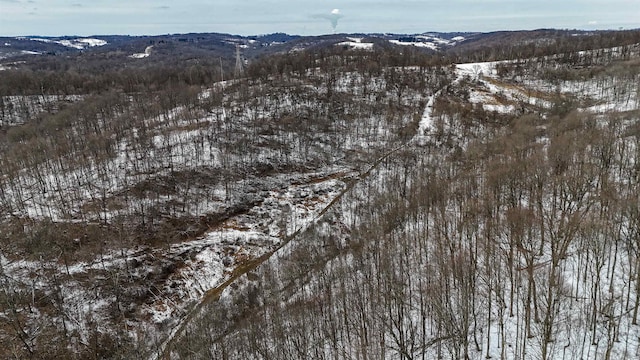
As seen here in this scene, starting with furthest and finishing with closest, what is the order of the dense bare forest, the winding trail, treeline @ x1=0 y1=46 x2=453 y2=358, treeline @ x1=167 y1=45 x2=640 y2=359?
treeline @ x1=0 y1=46 x2=453 y2=358 → the winding trail → the dense bare forest → treeline @ x1=167 y1=45 x2=640 y2=359

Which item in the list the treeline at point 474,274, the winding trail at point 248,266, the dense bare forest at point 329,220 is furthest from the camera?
the winding trail at point 248,266

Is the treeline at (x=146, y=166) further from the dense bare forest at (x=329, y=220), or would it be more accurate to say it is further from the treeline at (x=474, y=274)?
the treeline at (x=474, y=274)

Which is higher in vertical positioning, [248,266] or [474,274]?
[474,274]

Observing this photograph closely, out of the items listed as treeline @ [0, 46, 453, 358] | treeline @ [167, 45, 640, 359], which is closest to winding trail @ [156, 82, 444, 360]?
treeline @ [167, 45, 640, 359]

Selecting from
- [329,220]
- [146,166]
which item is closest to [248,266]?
[329,220]

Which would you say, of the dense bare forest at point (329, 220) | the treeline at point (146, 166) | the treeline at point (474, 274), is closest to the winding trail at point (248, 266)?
the dense bare forest at point (329, 220)

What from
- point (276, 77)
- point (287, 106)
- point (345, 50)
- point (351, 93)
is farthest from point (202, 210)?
point (345, 50)

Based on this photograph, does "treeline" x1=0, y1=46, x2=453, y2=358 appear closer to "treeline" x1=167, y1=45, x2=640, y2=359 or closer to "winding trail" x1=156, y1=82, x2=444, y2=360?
"winding trail" x1=156, y1=82, x2=444, y2=360

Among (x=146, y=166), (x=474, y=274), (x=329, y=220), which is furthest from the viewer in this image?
(x=146, y=166)

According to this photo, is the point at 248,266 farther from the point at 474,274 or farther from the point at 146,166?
the point at 474,274
